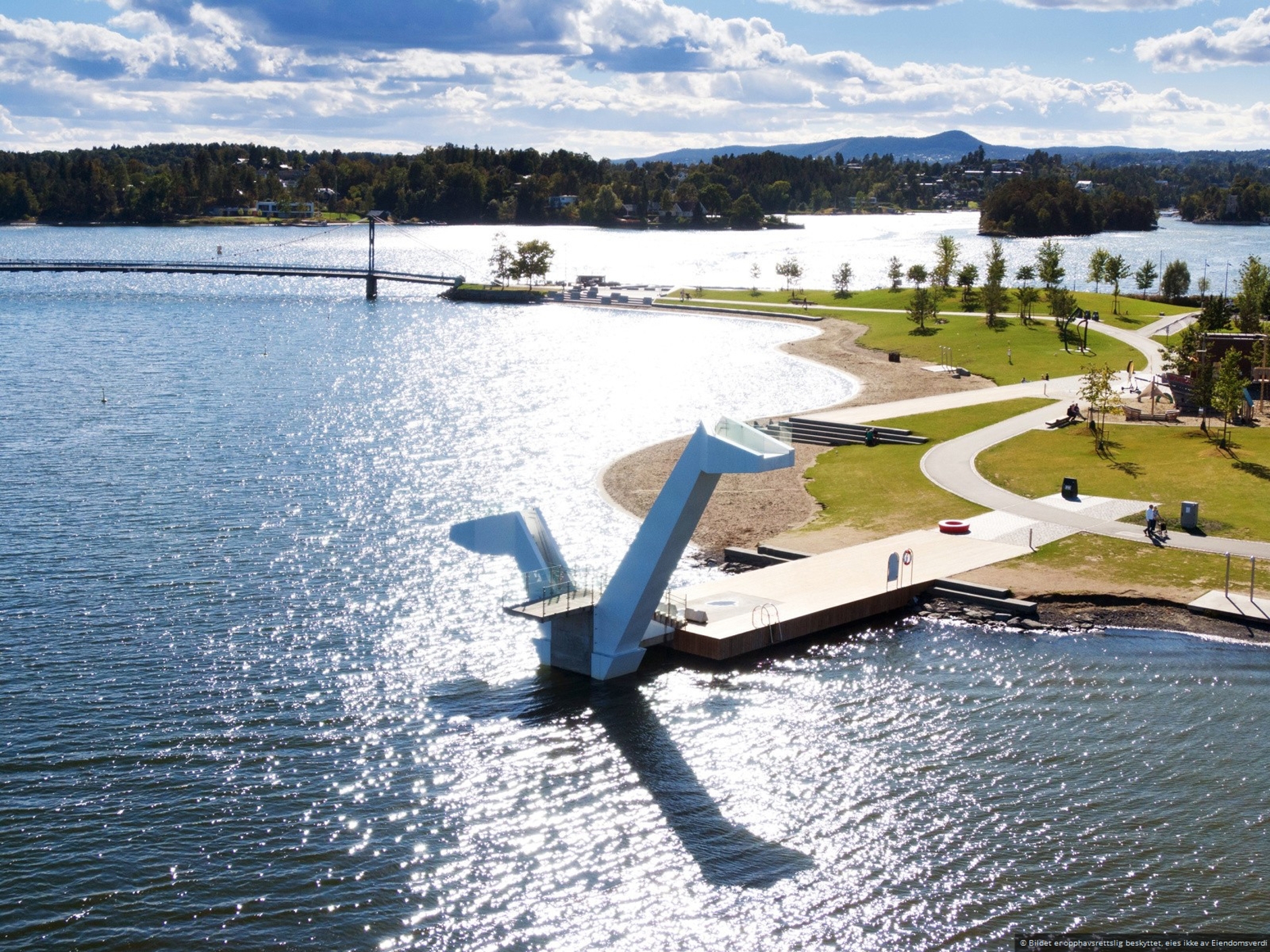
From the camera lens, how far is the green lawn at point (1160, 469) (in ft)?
156

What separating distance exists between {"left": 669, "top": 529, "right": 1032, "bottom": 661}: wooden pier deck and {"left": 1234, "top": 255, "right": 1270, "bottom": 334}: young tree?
1677 inches

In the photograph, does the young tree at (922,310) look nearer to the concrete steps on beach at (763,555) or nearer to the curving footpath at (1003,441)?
the curving footpath at (1003,441)

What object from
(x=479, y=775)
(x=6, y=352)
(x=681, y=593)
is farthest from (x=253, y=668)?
(x=6, y=352)

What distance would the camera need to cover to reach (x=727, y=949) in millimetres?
22391

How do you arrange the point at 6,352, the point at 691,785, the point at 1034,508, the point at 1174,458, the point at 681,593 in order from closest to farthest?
the point at 691,785, the point at 681,593, the point at 1034,508, the point at 1174,458, the point at 6,352

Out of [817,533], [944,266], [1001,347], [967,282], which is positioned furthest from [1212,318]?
[944,266]

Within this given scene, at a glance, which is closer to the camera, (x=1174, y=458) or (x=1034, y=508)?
(x=1034, y=508)

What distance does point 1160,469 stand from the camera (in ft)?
175

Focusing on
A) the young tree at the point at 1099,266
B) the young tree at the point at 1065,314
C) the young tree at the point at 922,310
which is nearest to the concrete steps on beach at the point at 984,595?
the young tree at the point at 1065,314

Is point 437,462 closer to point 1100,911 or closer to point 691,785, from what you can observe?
point 691,785

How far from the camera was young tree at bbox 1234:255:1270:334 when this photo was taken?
263 feet

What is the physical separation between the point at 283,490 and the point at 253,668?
70.9ft

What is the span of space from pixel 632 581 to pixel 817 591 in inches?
320

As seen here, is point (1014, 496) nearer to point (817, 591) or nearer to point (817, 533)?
point (817, 533)
